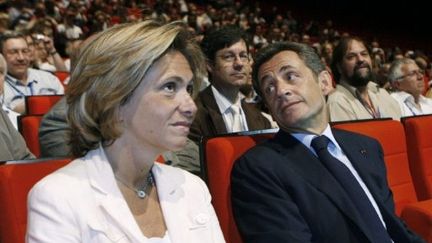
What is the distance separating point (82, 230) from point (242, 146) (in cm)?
73

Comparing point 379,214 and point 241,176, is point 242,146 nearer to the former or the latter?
point 241,176

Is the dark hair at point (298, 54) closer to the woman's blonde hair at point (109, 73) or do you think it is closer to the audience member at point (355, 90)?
the woman's blonde hair at point (109, 73)

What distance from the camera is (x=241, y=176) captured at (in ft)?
4.83

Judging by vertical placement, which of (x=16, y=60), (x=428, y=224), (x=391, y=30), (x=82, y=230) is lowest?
(x=391, y=30)

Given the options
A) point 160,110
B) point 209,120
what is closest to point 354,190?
point 160,110

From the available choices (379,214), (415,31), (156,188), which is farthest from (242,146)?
(415,31)

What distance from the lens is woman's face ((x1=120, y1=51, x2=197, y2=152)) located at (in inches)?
40.3

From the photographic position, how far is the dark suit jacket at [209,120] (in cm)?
211

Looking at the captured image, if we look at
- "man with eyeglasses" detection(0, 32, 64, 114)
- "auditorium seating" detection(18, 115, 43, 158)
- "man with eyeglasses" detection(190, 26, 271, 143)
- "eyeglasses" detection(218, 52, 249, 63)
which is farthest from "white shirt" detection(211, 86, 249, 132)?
"man with eyeglasses" detection(0, 32, 64, 114)

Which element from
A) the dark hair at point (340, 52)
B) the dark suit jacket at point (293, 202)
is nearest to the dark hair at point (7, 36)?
the dark hair at point (340, 52)

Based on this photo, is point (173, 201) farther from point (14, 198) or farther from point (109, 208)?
point (14, 198)

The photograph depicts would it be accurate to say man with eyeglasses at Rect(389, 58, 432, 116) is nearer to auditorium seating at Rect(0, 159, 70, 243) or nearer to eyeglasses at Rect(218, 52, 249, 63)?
eyeglasses at Rect(218, 52, 249, 63)

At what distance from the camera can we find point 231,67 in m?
2.36

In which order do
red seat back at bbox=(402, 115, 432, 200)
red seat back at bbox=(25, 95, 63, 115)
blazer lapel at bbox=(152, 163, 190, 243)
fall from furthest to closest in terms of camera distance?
red seat back at bbox=(25, 95, 63, 115) → red seat back at bbox=(402, 115, 432, 200) → blazer lapel at bbox=(152, 163, 190, 243)
